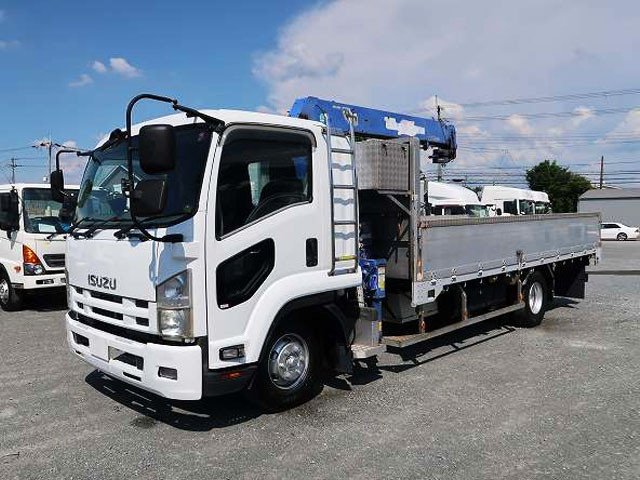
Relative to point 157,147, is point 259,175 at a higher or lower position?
lower

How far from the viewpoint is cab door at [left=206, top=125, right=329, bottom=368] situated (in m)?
4.10

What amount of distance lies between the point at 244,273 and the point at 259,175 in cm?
80

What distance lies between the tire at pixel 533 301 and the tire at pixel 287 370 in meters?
4.35

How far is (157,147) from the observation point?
11.8 feet

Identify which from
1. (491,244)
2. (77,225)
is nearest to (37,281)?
(77,225)

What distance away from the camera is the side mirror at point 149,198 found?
371 centimetres

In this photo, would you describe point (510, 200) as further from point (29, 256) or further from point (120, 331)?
point (120, 331)

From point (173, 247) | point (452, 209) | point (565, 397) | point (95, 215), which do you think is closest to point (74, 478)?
point (173, 247)

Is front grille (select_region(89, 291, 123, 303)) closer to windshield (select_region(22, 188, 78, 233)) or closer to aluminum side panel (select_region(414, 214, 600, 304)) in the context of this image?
aluminum side panel (select_region(414, 214, 600, 304))

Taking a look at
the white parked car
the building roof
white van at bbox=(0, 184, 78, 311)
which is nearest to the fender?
white van at bbox=(0, 184, 78, 311)

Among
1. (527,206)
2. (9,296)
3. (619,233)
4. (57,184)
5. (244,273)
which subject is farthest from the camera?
(619,233)

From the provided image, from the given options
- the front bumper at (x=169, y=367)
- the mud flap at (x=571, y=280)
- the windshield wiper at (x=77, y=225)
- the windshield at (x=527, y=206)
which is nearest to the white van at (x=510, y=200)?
the windshield at (x=527, y=206)

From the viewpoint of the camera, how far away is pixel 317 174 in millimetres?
4820

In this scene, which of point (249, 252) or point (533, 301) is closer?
point (249, 252)
